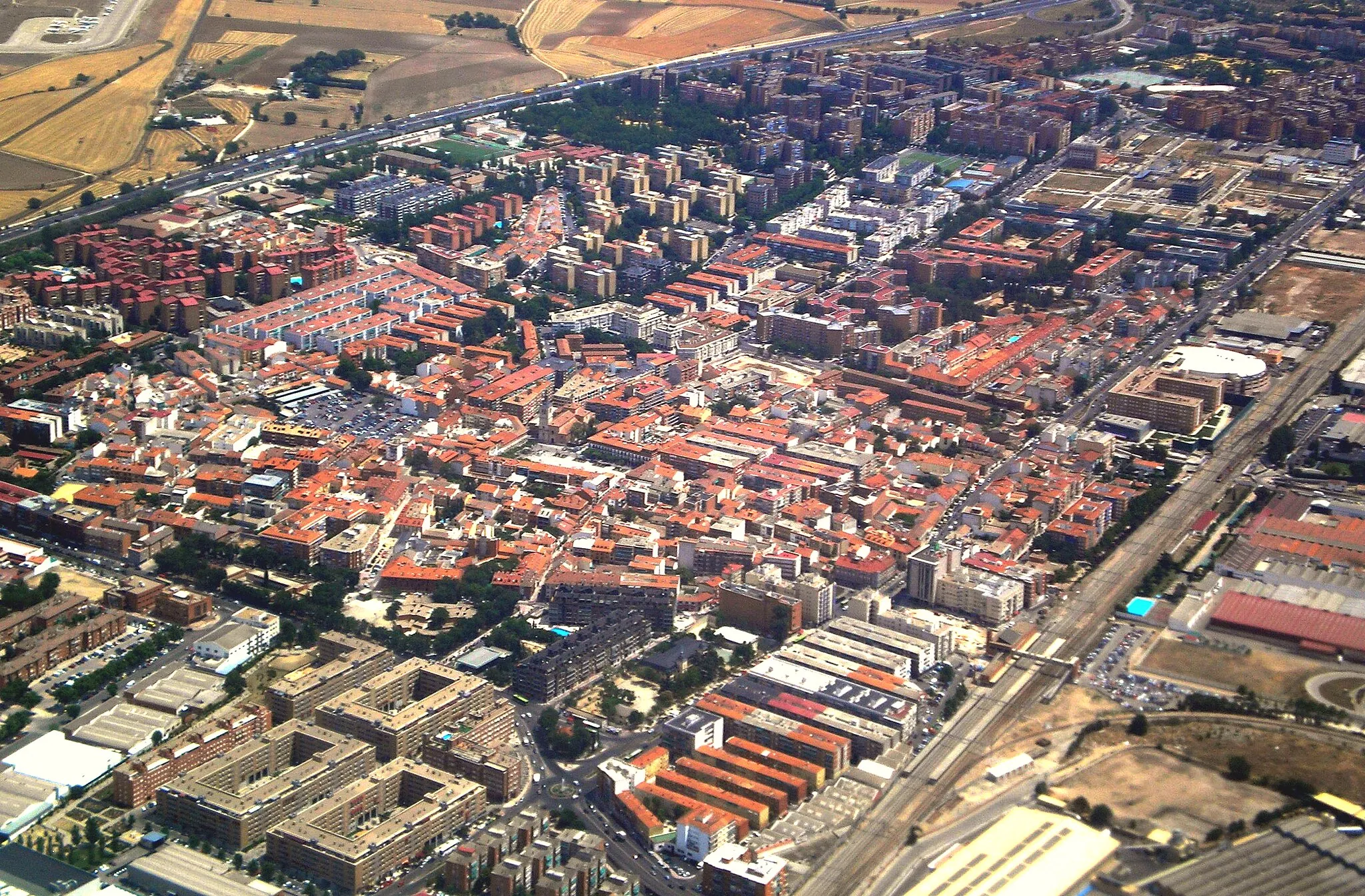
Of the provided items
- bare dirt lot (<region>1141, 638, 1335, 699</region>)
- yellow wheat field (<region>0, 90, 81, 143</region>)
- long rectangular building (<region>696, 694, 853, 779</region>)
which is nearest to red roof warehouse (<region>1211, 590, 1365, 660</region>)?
bare dirt lot (<region>1141, 638, 1335, 699</region>)

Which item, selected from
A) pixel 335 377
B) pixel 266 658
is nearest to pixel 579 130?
pixel 335 377

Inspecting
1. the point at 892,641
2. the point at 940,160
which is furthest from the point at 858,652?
the point at 940,160

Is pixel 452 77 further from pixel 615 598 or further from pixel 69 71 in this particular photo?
pixel 615 598

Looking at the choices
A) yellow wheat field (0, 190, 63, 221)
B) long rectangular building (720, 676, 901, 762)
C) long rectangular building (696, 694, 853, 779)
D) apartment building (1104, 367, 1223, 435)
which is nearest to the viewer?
long rectangular building (696, 694, 853, 779)

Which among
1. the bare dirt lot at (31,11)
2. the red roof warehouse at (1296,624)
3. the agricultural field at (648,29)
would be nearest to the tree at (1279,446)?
the red roof warehouse at (1296,624)

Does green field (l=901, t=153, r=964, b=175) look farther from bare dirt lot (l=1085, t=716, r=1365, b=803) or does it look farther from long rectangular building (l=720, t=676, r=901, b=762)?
bare dirt lot (l=1085, t=716, r=1365, b=803)
